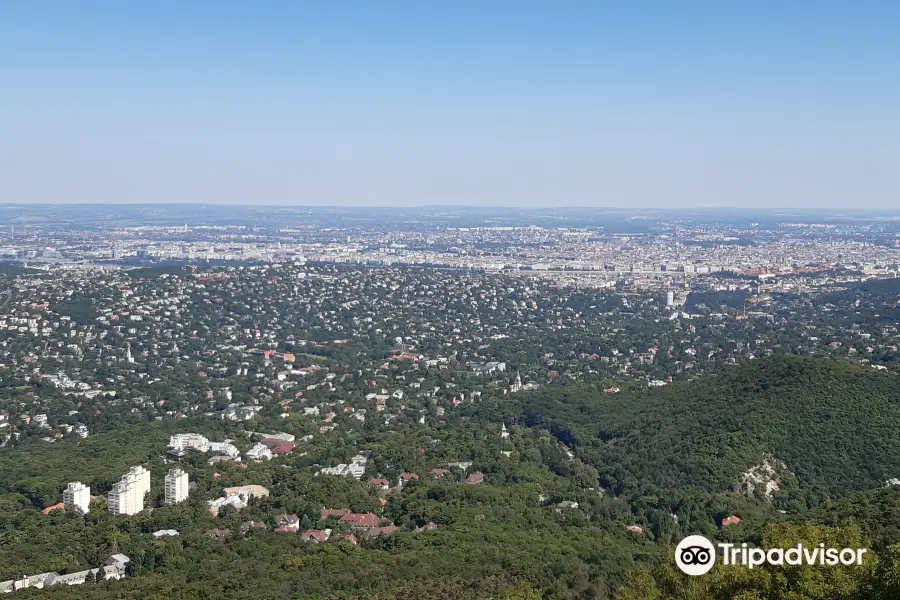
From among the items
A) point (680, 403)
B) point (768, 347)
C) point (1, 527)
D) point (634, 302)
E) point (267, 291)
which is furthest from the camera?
point (634, 302)

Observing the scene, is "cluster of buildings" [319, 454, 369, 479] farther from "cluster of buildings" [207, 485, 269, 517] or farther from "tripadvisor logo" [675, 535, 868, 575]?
"tripadvisor logo" [675, 535, 868, 575]

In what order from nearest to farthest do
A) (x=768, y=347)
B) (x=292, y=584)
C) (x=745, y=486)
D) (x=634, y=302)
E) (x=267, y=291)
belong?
(x=292, y=584) → (x=745, y=486) → (x=768, y=347) → (x=267, y=291) → (x=634, y=302)

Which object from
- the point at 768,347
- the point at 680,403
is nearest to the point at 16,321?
the point at 680,403

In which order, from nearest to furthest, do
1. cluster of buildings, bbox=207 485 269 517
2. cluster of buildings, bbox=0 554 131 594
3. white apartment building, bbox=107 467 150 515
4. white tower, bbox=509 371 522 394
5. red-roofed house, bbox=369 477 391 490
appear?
1. cluster of buildings, bbox=0 554 131 594
2. white apartment building, bbox=107 467 150 515
3. cluster of buildings, bbox=207 485 269 517
4. red-roofed house, bbox=369 477 391 490
5. white tower, bbox=509 371 522 394

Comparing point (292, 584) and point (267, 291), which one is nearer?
point (292, 584)

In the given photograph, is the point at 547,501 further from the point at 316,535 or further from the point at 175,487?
the point at 175,487

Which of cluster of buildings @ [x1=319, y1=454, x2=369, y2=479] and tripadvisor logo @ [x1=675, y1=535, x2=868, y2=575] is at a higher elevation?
tripadvisor logo @ [x1=675, y1=535, x2=868, y2=575]

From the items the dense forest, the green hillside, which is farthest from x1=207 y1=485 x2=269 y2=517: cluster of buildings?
the green hillside

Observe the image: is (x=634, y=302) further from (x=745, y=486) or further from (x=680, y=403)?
(x=745, y=486)
